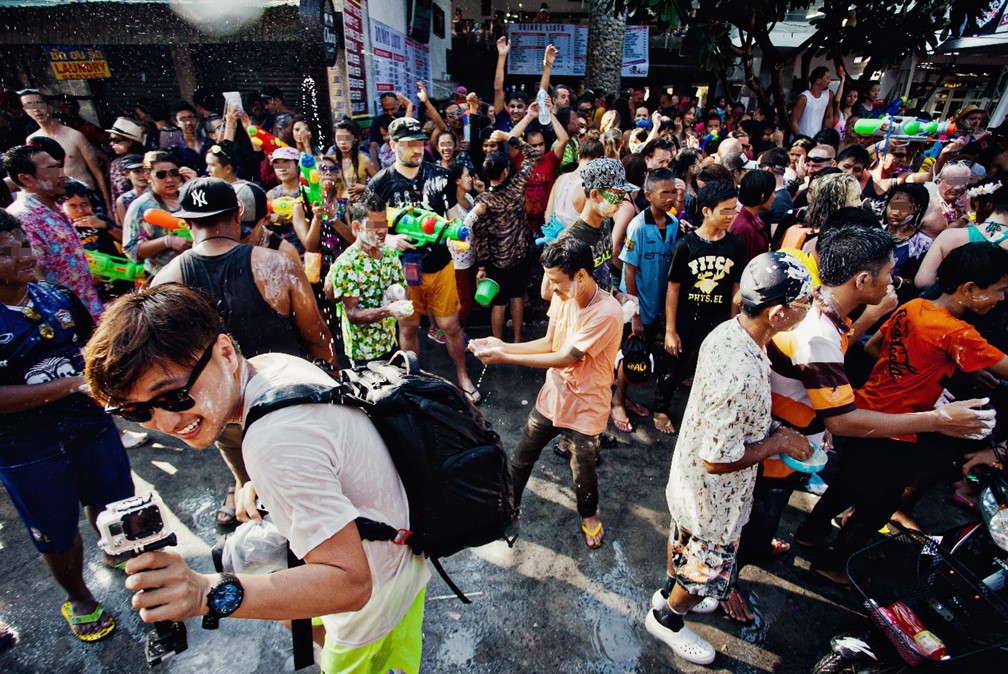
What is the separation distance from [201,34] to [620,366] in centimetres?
839

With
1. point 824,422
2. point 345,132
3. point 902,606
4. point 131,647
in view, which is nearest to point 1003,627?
point 902,606

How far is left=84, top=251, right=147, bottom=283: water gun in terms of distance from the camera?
4.09 m

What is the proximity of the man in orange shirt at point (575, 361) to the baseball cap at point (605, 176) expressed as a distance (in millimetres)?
1146

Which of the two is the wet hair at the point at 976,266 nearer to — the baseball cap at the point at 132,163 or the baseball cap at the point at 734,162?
the baseball cap at the point at 734,162

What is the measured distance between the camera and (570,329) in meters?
2.80

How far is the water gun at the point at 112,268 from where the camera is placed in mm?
4094

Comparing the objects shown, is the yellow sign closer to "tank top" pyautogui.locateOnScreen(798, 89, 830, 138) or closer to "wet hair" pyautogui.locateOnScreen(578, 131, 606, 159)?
"wet hair" pyautogui.locateOnScreen(578, 131, 606, 159)

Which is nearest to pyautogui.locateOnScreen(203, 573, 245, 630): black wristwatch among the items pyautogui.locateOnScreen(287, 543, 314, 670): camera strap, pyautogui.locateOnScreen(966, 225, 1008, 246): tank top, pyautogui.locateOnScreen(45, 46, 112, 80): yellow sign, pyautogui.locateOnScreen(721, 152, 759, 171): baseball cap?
pyautogui.locateOnScreen(287, 543, 314, 670): camera strap

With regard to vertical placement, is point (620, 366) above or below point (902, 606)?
above

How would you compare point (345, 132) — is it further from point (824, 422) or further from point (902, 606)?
point (902, 606)

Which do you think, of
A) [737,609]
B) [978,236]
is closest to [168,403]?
[737,609]

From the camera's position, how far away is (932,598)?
2178 mm

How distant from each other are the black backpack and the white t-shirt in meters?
0.04

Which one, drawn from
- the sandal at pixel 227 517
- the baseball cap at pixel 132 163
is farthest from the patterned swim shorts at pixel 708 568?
the baseball cap at pixel 132 163
